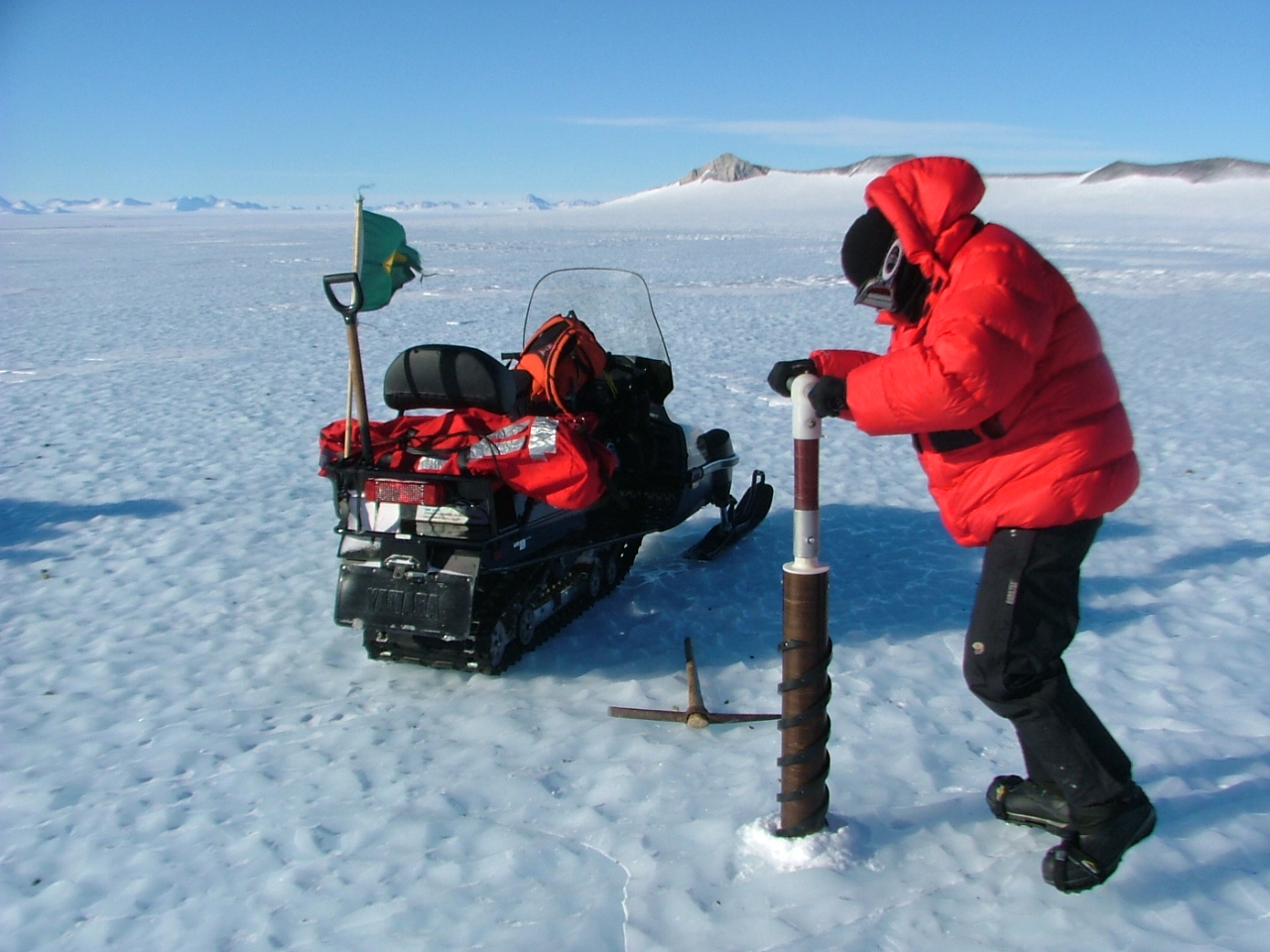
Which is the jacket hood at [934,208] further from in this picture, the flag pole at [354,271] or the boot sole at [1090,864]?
the flag pole at [354,271]

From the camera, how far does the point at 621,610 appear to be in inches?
166

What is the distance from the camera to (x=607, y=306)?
4.59 m

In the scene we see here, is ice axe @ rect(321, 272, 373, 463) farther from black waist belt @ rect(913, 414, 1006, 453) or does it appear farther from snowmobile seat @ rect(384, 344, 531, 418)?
black waist belt @ rect(913, 414, 1006, 453)

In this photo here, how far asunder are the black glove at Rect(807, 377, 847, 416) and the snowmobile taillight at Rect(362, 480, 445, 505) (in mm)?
1601

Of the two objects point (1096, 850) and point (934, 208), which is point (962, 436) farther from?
point (1096, 850)

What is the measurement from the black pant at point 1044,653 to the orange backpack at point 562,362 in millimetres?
2010

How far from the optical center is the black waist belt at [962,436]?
2.16 meters

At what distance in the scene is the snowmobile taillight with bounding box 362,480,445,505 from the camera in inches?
134

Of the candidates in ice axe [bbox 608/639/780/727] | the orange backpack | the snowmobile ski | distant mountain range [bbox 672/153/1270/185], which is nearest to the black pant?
ice axe [bbox 608/639/780/727]

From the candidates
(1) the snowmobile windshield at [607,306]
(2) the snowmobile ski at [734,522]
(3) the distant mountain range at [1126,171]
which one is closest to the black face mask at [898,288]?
(1) the snowmobile windshield at [607,306]

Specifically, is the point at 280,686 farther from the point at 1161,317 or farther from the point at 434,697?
the point at 1161,317

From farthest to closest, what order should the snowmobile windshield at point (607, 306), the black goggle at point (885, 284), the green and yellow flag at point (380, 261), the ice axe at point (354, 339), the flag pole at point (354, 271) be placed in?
the snowmobile windshield at point (607, 306) < the green and yellow flag at point (380, 261) < the flag pole at point (354, 271) < the ice axe at point (354, 339) < the black goggle at point (885, 284)

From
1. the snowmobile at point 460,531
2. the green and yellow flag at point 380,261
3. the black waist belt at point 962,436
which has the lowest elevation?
the snowmobile at point 460,531

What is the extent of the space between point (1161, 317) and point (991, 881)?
43.5 ft
